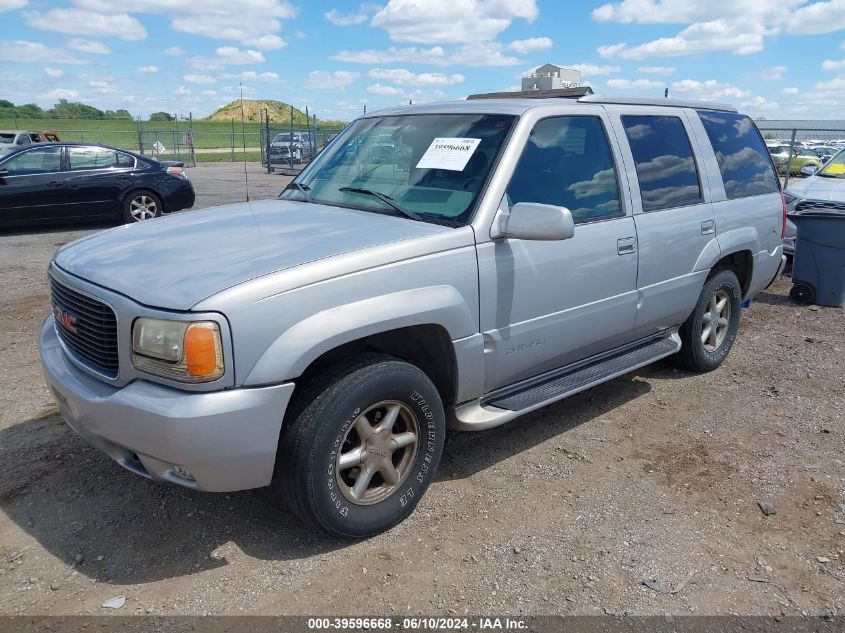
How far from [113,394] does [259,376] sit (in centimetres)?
63

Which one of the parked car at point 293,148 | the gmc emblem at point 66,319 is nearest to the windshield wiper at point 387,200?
the gmc emblem at point 66,319

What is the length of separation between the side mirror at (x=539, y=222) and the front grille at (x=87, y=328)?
180cm

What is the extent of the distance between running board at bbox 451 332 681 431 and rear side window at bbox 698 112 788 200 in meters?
1.44

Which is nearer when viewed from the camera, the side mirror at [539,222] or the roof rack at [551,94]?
the side mirror at [539,222]

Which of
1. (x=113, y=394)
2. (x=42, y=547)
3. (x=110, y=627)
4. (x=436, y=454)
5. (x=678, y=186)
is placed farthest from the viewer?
(x=678, y=186)

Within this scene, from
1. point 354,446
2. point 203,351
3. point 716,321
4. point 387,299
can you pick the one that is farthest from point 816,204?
point 203,351

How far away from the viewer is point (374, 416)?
3207mm

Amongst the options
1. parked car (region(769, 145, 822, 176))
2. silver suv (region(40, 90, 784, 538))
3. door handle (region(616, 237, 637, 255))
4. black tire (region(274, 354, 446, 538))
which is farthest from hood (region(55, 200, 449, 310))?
parked car (region(769, 145, 822, 176))

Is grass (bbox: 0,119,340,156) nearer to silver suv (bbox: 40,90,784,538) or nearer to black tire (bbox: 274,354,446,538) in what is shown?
silver suv (bbox: 40,90,784,538)

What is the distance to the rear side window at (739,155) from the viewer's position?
5.10 meters

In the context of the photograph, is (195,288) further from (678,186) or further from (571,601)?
(678,186)

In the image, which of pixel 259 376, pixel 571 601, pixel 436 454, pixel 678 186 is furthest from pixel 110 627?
pixel 678 186

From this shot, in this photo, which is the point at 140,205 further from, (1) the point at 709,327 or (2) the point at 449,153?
(1) the point at 709,327

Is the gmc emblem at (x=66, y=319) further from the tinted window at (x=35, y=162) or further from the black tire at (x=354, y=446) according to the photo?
the tinted window at (x=35, y=162)
